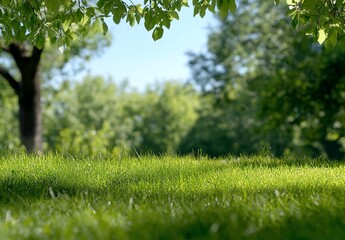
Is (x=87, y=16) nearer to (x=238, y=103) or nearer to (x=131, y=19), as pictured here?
(x=131, y=19)

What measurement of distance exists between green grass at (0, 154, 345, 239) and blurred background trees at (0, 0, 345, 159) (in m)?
1.24

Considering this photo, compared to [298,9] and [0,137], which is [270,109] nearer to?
[298,9]

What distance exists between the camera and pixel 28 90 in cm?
1577

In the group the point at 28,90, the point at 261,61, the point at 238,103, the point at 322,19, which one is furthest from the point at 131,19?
the point at 238,103

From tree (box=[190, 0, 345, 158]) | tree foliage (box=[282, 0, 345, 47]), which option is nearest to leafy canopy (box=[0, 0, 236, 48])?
tree foliage (box=[282, 0, 345, 47])

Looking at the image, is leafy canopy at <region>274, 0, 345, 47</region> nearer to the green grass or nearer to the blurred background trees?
the blurred background trees

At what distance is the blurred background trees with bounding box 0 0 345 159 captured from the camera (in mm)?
19895

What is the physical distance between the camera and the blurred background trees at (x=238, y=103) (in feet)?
65.3

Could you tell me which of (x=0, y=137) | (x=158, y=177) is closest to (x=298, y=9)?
(x=158, y=177)

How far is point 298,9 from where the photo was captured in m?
7.92

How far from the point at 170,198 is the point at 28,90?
36.5 ft

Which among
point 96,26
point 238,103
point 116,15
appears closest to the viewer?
point 116,15

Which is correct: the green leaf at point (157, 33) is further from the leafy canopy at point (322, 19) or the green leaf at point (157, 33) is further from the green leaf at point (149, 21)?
the leafy canopy at point (322, 19)

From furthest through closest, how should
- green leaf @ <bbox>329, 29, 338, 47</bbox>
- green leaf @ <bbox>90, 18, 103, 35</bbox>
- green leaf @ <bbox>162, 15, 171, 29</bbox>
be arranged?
green leaf @ <bbox>90, 18, 103, 35</bbox> → green leaf @ <bbox>162, 15, 171, 29</bbox> → green leaf @ <bbox>329, 29, 338, 47</bbox>
